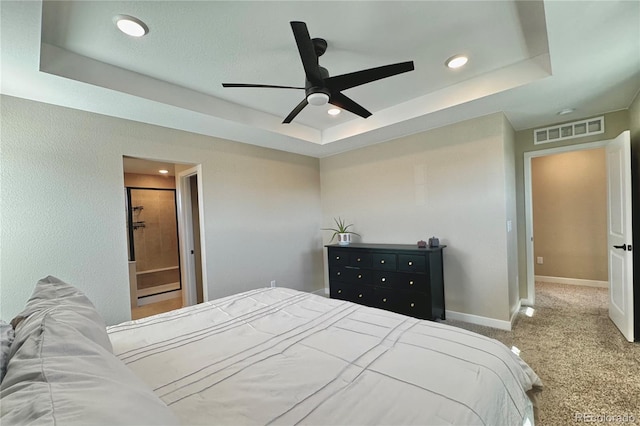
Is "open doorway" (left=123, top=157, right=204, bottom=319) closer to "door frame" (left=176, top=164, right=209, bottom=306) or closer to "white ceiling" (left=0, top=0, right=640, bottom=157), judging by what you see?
"door frame" (left=176, top=164, right=209, bottom=306)

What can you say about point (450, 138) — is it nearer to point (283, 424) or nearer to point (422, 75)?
point (422, 75)

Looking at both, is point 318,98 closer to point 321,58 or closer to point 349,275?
point 321,58

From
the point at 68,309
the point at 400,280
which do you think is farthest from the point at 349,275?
the point at 68,309

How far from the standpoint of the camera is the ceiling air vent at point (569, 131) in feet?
10.6

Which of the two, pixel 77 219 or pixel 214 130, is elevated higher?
pixel 214 130

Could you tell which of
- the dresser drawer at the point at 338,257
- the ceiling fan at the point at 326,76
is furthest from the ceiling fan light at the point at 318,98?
the dresser drawer at the point at 338,257

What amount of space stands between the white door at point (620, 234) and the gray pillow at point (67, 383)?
3.84 metres

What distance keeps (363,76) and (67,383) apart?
76.6 inches

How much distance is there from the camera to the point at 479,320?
10.6ft

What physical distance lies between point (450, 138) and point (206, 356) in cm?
338

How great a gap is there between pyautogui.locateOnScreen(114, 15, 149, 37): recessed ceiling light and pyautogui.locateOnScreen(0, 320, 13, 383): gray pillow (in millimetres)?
1741

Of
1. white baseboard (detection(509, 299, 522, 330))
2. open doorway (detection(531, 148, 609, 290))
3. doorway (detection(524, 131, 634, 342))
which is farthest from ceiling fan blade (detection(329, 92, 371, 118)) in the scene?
open doorway (detection(531, 148, 609, 290))

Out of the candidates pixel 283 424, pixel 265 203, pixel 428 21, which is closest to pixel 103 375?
pixel 283 424

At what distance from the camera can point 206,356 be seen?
4.32 ft
